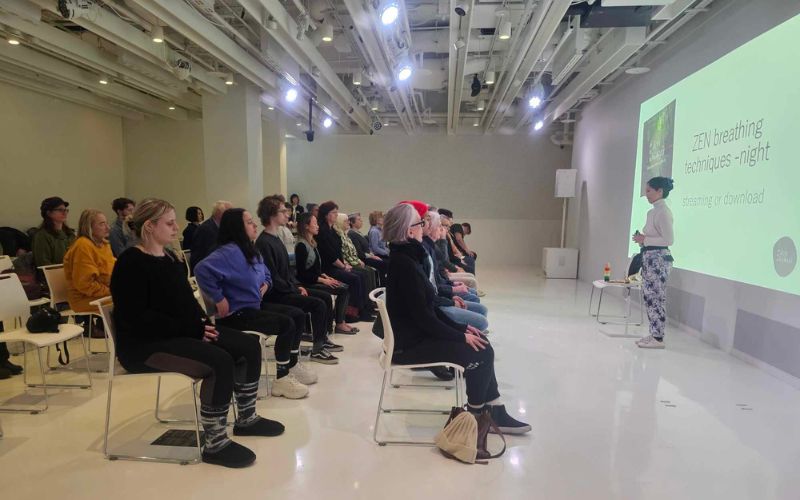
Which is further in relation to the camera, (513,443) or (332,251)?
(332,251)

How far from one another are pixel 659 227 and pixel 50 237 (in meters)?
5.63

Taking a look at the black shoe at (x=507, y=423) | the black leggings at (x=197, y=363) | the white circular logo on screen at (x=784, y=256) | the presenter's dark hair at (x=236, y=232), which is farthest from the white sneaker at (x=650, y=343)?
the black leggings at (x=197, y=363)

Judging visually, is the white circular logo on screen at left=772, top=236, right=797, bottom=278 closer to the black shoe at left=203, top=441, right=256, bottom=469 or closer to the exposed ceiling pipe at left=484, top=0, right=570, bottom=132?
the exposed ceiling pipe at left=484, top=0, right=570, bottom=132

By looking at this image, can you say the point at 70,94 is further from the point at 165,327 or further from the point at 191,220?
the point at 165,327

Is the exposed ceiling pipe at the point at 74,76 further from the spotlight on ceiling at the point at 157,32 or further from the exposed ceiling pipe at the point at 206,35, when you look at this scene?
the exposed ceiling pipe at the point at 206,35

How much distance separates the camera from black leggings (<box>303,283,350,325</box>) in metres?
4.18

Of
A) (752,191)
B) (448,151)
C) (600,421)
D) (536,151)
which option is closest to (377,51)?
(752,191)

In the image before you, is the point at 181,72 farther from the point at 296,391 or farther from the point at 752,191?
the point at 752,191

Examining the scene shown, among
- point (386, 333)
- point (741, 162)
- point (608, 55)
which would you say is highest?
point (608, 55)

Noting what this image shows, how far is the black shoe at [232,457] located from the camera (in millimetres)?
2230

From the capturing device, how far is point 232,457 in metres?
2.24

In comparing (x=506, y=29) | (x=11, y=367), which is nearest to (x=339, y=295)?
(x=11, y=367)

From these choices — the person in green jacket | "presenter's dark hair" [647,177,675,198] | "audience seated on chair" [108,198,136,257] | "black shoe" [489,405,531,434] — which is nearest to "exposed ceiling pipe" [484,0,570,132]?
"presenter's dark hair" [647,177,675,198]

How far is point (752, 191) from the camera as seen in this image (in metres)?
3.85
